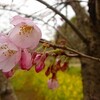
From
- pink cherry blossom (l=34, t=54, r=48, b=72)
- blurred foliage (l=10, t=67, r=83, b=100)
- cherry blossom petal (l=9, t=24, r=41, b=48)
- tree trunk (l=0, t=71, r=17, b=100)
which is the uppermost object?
cherry blossom petal (l=9, t=24, r=41, b=48)

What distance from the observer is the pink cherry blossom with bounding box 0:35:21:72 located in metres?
1.08

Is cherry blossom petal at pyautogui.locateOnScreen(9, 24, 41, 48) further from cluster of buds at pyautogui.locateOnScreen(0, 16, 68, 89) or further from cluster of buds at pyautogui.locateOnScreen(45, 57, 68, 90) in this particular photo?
cluster of buds at pyautogui.locateOnScreen(45, 57, 68, 90)

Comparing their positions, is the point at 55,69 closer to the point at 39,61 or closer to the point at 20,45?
the point at 39,61

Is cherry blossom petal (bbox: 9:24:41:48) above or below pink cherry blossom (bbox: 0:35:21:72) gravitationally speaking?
above

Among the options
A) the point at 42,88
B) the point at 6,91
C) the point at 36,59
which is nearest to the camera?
the point at 36,59

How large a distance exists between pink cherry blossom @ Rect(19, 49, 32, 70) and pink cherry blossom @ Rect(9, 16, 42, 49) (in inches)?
0.9

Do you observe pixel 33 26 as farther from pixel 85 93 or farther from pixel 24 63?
pixel 85 93

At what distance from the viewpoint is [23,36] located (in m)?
1.13

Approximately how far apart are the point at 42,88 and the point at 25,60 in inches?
263

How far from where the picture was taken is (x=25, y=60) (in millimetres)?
1099

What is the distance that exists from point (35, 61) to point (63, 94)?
18.9 ft

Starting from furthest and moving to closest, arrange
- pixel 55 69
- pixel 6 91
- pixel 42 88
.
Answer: pixel 42 88, pixel 6 91, pixel 55 69

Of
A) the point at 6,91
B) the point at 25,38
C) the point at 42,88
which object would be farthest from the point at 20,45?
the point at 42,88

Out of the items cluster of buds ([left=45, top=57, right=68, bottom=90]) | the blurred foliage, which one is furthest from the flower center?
the blurred foliage
